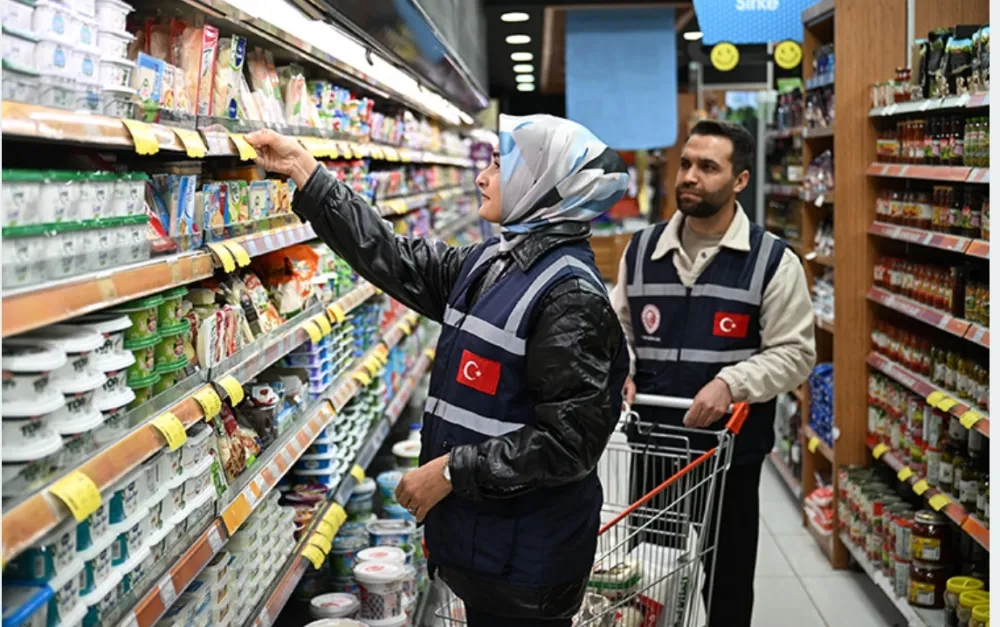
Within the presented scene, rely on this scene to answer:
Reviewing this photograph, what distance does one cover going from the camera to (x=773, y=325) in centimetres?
378

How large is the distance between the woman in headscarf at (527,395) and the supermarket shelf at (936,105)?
1.69m

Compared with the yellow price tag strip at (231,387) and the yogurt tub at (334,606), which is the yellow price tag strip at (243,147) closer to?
the yellow price tag strip at (231,387)

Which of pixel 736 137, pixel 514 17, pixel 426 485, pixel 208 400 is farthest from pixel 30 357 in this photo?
pixel 514 17

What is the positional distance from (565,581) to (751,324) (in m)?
1.51

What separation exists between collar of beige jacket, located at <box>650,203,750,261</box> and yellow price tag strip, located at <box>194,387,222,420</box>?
5.90 ft

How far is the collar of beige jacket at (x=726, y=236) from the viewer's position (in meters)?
3.82

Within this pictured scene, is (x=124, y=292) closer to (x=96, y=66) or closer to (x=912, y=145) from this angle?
(x=96, y=66)

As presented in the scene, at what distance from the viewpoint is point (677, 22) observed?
11258 mm

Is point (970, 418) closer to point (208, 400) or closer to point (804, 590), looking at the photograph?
Answer: point (804, 590)

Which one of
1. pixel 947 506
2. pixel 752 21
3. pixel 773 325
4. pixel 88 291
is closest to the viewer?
pixel 88 291

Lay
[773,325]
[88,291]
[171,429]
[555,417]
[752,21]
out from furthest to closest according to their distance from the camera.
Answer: [752,21]
[773,325]
[555,417]
[171,429]
[88,291]

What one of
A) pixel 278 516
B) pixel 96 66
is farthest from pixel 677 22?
pixel 96 66

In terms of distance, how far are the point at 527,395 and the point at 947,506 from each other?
7.49ft

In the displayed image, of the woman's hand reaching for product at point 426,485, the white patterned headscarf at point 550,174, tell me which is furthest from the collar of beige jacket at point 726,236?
the woman's hand reaching for product at point 426,485
